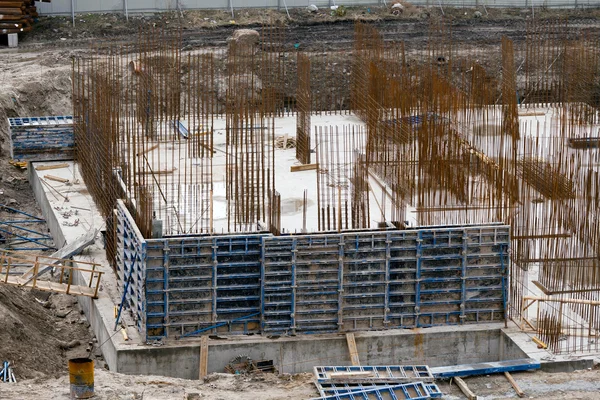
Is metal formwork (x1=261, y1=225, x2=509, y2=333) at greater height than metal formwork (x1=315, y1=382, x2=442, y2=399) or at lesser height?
greater

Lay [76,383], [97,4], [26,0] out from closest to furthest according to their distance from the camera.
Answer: [76,383]
[26,0]
[97,4]

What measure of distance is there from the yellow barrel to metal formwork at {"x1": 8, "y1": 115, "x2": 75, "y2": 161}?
13114 millimetres

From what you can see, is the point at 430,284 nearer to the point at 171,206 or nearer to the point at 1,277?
the point at 171,206

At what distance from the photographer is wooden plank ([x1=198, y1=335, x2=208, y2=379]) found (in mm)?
16922

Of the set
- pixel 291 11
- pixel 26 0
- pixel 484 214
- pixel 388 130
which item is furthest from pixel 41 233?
pixel 291 11

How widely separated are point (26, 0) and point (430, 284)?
73.7ft

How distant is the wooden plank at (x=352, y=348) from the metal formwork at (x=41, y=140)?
37.5 ft

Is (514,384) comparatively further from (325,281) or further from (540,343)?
(325,281)

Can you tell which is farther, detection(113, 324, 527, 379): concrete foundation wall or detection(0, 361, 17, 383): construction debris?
detection(113, 324, 527, 379): concrete foundation wall

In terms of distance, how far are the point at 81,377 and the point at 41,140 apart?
13333 mm

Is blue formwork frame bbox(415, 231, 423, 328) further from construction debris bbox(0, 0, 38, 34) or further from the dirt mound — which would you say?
construction debris bbox(0, 0, 38, 34)

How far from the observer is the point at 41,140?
26.7m

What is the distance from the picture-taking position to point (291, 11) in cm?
4084

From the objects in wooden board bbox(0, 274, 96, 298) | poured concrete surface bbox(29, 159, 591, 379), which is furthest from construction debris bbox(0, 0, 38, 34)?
poured concrete surface bbox(29, 159, 591, 379)
